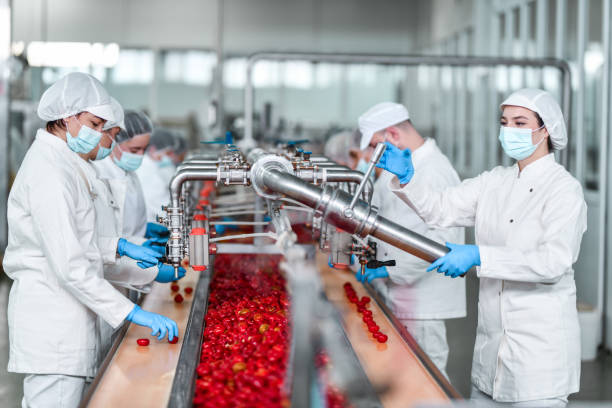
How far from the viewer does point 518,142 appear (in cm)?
210

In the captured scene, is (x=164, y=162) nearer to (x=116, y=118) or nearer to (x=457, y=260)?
(x=116, y=118)

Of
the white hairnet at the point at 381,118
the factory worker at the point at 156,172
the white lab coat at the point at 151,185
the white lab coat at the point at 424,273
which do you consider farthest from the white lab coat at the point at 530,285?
the white lab coat at the point at 151,185

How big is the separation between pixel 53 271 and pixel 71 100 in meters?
0.56

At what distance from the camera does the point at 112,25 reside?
966cm

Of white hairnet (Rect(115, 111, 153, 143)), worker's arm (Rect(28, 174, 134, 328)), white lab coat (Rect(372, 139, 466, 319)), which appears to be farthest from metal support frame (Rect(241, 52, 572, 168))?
worker's arm (Rect(28, 174, 134, 328))

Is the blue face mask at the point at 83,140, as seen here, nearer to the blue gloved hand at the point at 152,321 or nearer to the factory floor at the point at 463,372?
the blue gloved hand at the point at 152,321

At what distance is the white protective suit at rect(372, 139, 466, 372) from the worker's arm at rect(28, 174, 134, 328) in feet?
4.24

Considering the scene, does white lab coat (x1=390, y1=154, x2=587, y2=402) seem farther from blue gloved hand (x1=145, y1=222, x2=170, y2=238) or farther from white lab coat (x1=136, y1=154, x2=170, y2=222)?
white lab coat (x1=136, y1=154, x2=170, y2=222)

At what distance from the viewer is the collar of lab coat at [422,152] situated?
9.29 feet

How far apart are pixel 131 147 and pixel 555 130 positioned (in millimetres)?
1989

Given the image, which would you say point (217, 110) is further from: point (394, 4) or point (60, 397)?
point (394, 4)

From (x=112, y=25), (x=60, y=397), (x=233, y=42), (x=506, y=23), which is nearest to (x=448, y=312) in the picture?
(x=60, y=397)

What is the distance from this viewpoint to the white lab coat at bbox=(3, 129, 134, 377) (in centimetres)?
186

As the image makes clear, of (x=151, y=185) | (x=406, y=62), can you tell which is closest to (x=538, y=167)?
(x=406, y=62)
